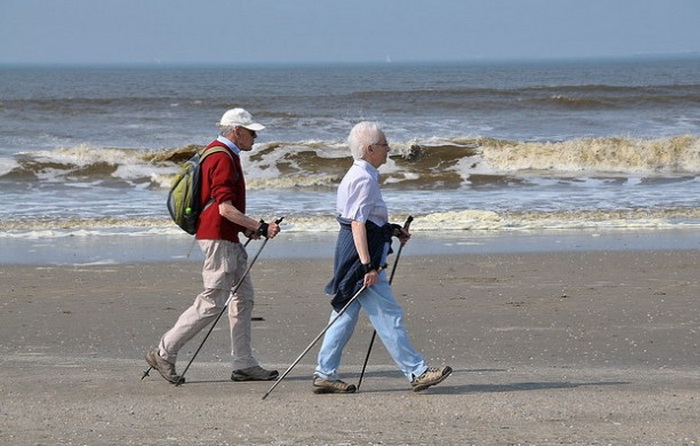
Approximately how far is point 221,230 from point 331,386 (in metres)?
0.99

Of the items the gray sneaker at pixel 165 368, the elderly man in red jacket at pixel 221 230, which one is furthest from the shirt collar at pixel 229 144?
the gray sneaker at pixel 165 368

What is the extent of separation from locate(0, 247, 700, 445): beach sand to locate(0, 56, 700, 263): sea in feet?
8.01

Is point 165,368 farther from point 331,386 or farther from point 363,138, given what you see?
point 363,138

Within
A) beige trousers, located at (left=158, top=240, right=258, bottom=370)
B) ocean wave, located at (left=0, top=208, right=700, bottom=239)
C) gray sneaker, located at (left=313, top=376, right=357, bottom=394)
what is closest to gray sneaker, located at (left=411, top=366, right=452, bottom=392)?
gray sneaker, located at (left=313, top=376, right=357, bottom=394)

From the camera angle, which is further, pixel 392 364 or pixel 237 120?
pixel 392 364

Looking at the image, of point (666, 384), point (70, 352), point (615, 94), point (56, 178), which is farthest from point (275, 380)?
point (615, 94)

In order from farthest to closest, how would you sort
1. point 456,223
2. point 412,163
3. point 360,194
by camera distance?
point 412,163
point 456,223
point 360,194

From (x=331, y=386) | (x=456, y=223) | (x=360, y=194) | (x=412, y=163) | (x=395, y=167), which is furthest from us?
(x=412, y=163)

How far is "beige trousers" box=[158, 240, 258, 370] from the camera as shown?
20.8ft

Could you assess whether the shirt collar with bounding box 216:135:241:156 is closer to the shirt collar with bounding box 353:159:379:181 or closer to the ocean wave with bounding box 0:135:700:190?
the shirt collar with bounding box 353:159:379:181

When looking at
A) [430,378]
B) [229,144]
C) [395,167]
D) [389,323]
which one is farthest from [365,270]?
[395,167]

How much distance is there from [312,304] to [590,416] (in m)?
3.76

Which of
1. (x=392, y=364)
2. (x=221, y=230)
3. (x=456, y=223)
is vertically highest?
(x=221, y=230)

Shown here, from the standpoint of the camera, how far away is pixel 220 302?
6.38m
